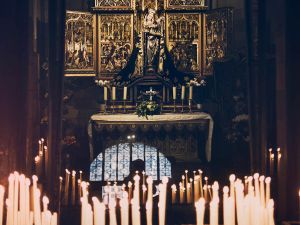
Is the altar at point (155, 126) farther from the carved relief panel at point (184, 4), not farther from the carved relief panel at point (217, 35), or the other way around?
the carved relief panel at point (184, 4)

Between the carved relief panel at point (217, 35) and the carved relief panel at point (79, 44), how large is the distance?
320 cm

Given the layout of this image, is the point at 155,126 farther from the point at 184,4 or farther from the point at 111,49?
the point at 184,4

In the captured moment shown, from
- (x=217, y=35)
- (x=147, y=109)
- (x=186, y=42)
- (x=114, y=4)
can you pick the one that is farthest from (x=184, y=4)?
(x=147, y=109)

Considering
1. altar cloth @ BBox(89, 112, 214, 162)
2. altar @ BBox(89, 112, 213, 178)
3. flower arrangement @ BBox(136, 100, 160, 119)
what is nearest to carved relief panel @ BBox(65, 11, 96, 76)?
altar @ BBox(89, 112, 213, 178)

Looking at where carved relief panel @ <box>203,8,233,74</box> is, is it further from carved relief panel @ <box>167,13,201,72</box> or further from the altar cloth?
the altar cloth

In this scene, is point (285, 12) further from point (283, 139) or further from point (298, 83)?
point (283, 139)

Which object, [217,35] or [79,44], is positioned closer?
[217,35]

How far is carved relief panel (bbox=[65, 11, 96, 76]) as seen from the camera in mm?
16500

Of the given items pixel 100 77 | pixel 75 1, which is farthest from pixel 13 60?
pixel 75 1

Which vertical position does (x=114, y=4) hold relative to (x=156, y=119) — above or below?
above

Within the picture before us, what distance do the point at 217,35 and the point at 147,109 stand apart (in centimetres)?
311

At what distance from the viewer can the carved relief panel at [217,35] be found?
16109 millimetres

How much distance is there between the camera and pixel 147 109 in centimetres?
1514

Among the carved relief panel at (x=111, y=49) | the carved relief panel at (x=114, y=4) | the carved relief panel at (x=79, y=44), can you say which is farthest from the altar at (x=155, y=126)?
the carved relief panel at (x=114, y=4)
